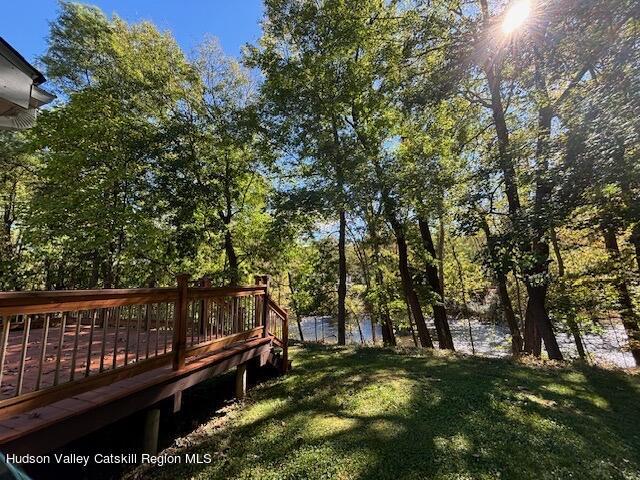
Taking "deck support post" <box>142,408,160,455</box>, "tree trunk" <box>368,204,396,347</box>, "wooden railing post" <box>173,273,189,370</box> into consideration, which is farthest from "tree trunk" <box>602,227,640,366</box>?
"deck support post" <box>142,408,160,455</box>

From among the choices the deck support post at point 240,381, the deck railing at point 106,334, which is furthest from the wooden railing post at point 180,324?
the deck support post at point 240,381

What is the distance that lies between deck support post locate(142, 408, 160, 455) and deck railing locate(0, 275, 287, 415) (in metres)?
0.58

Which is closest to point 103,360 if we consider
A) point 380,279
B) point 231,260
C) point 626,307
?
point 231,260

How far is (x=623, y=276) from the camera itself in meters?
8.62

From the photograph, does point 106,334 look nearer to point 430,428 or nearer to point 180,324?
point 180,324

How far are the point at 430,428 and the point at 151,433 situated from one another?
336cm

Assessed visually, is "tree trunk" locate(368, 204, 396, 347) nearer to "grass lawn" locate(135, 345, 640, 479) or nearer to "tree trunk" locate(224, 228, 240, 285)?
"tree trunk" locate(224, 228, 240, 285)

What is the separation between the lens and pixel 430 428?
4133 millimetres

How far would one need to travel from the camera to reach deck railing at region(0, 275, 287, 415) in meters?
2.47

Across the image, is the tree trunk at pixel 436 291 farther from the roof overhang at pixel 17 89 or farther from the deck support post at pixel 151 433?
the roof overhang at pixel 17 89

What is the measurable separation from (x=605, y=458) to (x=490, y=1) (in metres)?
10.7

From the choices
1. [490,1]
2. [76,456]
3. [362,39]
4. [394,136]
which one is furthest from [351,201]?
[76,456]

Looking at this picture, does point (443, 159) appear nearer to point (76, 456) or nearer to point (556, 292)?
point (556, 292)

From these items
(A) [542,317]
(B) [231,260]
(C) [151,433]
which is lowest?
(C) [151,433]
